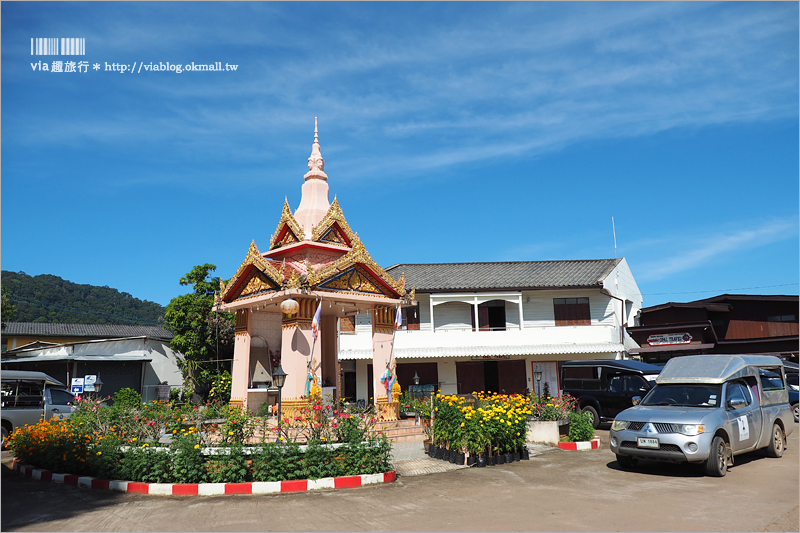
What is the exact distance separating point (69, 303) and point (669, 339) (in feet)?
207

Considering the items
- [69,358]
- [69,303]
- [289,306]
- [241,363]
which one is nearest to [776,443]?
[289,306]

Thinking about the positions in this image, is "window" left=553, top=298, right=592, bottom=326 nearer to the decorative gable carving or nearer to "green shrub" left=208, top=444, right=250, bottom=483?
the decorative gable carving

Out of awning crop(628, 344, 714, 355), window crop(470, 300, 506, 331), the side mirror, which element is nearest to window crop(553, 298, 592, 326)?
window crop(470, 300, 506, 331)

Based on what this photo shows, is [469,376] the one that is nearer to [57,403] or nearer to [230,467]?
[57,403]

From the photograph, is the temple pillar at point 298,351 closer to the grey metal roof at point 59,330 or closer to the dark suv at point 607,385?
the dark suv at point 607,385

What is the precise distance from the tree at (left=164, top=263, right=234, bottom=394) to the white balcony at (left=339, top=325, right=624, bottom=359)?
5.97 metres

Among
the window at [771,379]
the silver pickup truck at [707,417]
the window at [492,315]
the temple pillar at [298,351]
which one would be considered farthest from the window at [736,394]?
the window at [492,315]

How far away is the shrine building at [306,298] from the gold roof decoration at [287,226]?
29 millimetres

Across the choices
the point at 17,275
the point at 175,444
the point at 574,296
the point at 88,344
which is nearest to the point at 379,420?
the point at 175,444

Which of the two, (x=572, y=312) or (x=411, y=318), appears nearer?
(x=411, y=318)

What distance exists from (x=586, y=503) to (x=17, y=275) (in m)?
73.0

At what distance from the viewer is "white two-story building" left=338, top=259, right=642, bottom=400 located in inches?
1118

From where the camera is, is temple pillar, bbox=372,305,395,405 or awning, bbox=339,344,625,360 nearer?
temple pillar, bbox=372,305,395,405

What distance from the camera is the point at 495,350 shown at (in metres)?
28.2
